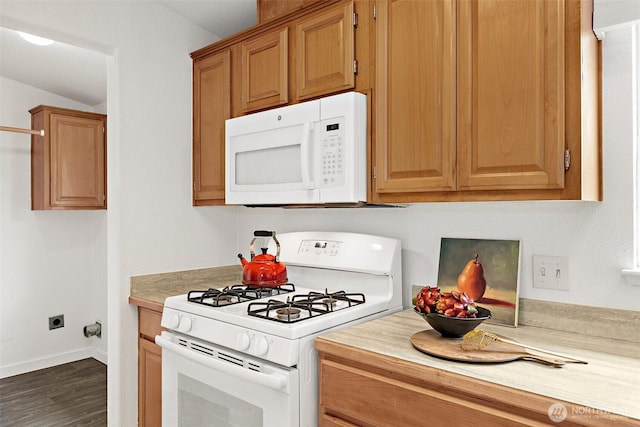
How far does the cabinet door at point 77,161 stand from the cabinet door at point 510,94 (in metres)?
3.20

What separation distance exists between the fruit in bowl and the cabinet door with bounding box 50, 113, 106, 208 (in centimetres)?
313

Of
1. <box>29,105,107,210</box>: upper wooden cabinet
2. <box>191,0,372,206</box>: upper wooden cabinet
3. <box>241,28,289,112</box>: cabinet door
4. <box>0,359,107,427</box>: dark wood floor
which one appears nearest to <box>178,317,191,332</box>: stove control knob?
<box>191,0,372,206</box>: upper wooden cabinet

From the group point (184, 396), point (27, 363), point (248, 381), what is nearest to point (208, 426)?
point (184, 396)

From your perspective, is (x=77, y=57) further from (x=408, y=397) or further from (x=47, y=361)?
(x=408, y=397)

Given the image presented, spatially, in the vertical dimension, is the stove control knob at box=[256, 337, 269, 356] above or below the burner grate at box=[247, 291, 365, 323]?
below

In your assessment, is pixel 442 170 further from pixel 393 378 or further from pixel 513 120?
pixel 393 378

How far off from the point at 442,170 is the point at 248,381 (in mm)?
995

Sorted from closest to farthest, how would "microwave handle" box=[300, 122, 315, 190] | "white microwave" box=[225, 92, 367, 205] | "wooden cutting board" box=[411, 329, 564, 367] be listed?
"wooden cutting board" box=[411, 329, 564, 367] → "white microwave" box=[225, 92, 367, 205] → "microwave handle" box=[300, 122, 315, 190]

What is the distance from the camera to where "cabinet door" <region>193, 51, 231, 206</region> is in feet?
7.53

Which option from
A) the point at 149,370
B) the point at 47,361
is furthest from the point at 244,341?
the point at 47,361

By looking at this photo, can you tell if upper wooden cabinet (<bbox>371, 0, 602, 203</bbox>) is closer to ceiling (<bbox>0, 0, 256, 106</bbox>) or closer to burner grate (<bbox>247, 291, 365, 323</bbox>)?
burner grate (<bbox>247, 291, 365, 323</bbox>)

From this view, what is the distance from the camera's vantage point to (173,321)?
1.88 meters

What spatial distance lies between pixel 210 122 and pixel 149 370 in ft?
4.31

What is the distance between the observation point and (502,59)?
1.38 meters
